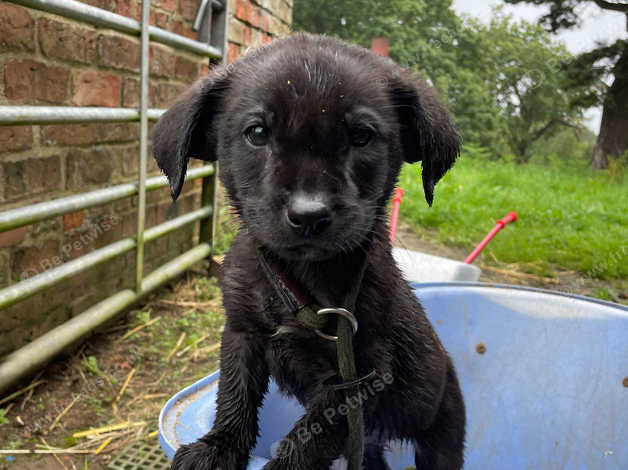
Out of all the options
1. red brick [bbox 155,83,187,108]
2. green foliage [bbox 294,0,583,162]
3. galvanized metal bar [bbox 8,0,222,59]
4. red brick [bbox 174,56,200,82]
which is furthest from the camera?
green foliage [bbox 294,0,583,162]

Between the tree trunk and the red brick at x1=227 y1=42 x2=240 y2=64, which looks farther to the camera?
the tree trunk

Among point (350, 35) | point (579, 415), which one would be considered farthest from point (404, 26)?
point (579, 415)

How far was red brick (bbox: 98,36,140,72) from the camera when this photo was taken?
8.82 ft

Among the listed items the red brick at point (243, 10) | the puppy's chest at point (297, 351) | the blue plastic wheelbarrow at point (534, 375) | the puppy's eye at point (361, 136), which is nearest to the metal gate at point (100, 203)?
the red brick at point (243, 10)

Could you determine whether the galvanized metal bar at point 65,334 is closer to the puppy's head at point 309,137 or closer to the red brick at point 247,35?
the puppy's head at point 309,137

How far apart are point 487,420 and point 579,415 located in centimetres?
32

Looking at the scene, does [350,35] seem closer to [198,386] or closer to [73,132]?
[73,132]

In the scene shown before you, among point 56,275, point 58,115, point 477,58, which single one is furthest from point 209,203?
point 477,58

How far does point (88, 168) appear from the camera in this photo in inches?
105

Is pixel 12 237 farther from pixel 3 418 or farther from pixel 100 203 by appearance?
pixel 3 418

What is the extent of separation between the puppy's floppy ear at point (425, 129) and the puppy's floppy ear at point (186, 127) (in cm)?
44

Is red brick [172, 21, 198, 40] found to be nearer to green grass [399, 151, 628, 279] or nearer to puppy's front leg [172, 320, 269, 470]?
green grass [399, 151, 628, 279]

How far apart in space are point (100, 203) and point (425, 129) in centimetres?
164

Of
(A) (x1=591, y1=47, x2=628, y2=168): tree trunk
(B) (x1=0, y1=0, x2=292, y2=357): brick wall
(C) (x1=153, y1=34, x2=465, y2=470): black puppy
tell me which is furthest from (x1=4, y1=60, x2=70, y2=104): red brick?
(A) (x1=591, y1=47, x2=628, y2=168): tree trunk
